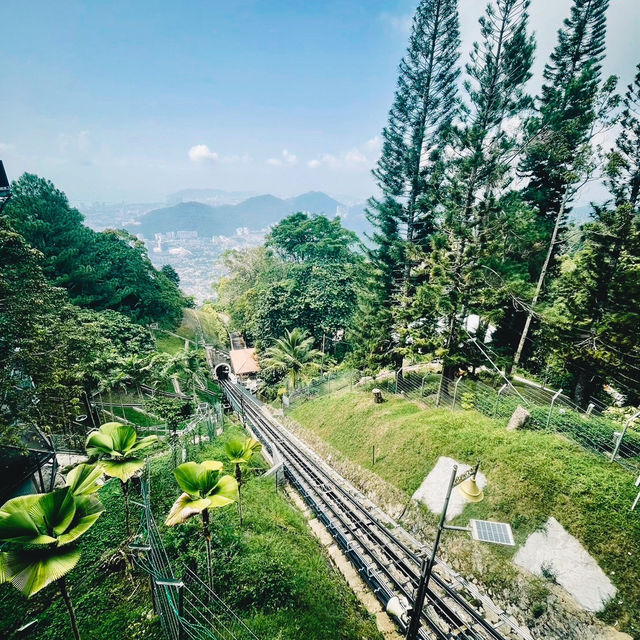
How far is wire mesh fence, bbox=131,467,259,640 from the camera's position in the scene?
4301mm

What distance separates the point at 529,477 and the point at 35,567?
1071cm

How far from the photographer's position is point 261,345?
29172 millimetres

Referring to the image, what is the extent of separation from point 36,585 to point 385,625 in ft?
25.6

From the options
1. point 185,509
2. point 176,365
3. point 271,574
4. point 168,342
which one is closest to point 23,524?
point 185,509

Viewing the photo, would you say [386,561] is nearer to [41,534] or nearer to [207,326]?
[41,534]

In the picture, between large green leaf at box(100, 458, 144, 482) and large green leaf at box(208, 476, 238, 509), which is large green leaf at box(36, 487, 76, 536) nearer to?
large green leaf at box(100, 458, 144, 482)

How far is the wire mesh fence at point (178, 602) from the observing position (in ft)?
14.1

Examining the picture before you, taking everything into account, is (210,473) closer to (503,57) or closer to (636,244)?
(636,244)

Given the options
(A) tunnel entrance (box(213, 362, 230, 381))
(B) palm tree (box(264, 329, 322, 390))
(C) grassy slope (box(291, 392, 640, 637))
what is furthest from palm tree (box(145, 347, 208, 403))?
(C) grassy slope (box(291, 392, 640, 637))

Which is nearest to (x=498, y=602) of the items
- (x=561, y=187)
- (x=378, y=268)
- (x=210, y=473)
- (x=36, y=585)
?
(x=210, y=473)

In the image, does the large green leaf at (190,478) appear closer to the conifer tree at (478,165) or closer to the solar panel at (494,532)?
the solar panel at (494,532)

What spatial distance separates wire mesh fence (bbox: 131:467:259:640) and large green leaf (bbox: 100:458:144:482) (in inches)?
22.3

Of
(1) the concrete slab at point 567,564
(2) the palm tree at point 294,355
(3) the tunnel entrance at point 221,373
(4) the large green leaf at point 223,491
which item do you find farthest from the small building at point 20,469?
(3) the tunnel entrance at point 221,373

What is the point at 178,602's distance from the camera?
444cm
